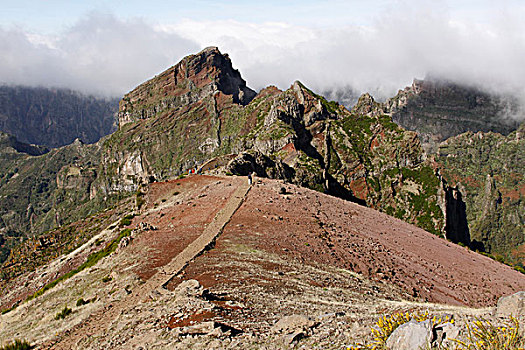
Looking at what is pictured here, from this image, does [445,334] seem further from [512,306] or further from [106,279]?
[106,279]

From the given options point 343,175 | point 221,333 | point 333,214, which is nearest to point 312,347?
point 221,333

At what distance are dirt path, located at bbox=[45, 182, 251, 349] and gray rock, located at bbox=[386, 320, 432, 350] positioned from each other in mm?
13494

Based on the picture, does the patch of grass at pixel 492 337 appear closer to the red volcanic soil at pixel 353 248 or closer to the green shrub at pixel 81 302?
the red volcanic soil at pixel 353 248

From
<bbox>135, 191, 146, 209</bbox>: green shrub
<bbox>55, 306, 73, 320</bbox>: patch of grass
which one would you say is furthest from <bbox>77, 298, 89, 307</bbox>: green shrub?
<bbox>135, 191, 146, 209</bbox>: green shrub

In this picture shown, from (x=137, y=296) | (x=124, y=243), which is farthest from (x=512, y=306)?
(x=124, y=243)

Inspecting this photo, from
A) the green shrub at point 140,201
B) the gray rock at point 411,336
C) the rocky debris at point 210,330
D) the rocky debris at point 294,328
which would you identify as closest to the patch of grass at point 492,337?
the gray rock at point 411,336

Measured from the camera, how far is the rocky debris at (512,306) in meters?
10.0

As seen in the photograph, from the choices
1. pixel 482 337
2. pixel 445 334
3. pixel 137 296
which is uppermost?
pixel 482 337

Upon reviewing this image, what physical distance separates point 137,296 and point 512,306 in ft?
57.5

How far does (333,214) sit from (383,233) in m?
5.74

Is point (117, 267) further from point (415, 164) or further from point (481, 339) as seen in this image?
point (415, 164)

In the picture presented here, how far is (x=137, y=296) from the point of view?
19.4 m

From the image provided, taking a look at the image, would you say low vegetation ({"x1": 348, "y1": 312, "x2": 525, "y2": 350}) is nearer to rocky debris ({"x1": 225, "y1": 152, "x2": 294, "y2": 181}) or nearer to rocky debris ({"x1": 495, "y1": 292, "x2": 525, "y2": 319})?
rocky debris ({"x1": 495, "y1": 292, "x2": 525, "y2": 319})

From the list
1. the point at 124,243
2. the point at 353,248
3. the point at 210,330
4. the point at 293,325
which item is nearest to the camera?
the point at 293,325
